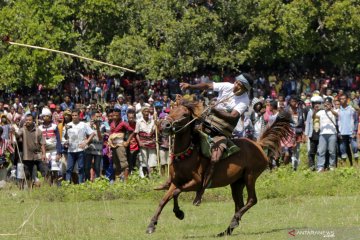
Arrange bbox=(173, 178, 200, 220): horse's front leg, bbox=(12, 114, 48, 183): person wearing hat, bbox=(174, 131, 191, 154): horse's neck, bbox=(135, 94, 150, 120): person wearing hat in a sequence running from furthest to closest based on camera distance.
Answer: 1. bbox=(135, 94, 150, 120): person wearing hat
2. bbox=(12, 114, 48, 183): person wearing hat
3. bbox=(173, 178, 200, 220): horse's front leg
4. bbox=(174, 131, 191, 154): horse's neck

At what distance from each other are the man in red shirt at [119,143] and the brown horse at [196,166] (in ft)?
27.3

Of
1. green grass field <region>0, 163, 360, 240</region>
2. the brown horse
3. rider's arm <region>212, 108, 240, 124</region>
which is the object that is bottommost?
green grass field <region>0, 163, 360, 240</region>

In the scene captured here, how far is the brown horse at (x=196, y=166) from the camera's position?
16.5 m

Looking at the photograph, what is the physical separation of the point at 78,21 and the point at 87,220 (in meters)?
39.7

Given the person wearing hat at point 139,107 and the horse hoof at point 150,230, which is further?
the person wearing hat at point 139,107

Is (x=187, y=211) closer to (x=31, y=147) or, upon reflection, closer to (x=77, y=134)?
(x=31, y=147)

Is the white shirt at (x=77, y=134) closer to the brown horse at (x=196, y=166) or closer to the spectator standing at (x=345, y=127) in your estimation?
the spectator standing at (x=345, y=127)

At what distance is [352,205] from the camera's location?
19562mm

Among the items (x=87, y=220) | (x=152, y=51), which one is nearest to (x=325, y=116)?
(x=87, y=220)

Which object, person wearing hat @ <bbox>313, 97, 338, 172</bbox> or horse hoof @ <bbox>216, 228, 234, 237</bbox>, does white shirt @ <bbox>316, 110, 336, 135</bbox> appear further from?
horse hoof @ <bbox>216, 228, 234, 237</bbox>

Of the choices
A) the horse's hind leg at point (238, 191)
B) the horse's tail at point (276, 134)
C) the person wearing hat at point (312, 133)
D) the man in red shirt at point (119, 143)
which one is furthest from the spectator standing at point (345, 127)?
the horse's hind leg at point (238, 191)

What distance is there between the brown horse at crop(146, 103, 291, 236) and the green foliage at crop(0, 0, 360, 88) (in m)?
33.4

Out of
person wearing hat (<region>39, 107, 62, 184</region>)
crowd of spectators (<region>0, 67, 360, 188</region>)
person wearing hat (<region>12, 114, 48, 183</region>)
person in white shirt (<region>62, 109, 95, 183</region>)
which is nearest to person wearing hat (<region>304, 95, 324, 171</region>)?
crowd of spectators (<region>0, 67, 360, 188</region>)

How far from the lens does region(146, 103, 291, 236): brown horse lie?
16469 millimetres
